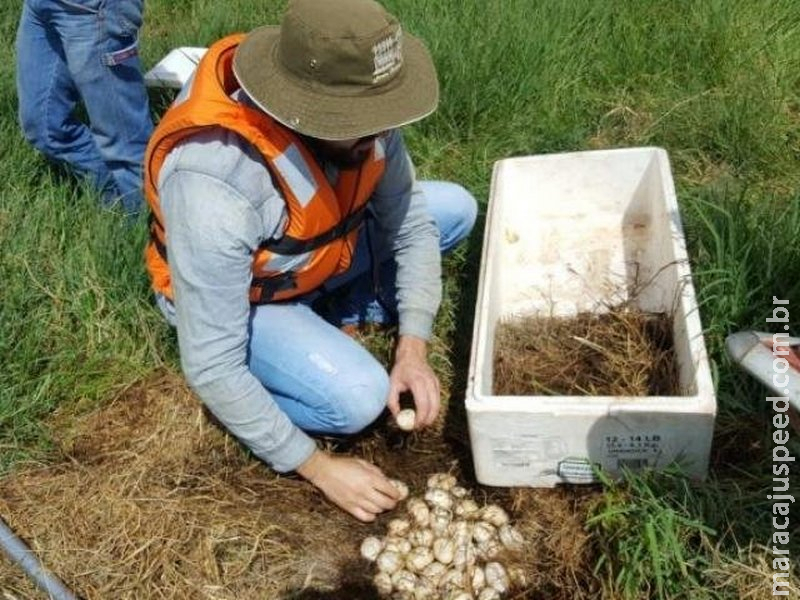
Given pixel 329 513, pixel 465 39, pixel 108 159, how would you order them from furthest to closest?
pixel 465 39 < pixel 108 159 < pixel 329 513

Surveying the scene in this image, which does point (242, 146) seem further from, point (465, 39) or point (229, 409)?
point (465, 39)

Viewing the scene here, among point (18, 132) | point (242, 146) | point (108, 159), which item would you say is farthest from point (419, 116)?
point (18, 132)

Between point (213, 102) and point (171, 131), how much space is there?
0.34 ft

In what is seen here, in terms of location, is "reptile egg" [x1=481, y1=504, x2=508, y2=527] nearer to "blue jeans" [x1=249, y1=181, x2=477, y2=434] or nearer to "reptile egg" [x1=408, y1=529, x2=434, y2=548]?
"reptile egg" [x1=408, y1=529, x2=434, y2=548]

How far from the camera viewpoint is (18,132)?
3.25 metres

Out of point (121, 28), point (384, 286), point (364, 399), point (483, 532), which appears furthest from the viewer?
point (121, 28)

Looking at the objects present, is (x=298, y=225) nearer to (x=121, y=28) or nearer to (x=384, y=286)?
(x=384, y=286)

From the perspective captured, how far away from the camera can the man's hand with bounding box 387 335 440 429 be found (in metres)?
2.21

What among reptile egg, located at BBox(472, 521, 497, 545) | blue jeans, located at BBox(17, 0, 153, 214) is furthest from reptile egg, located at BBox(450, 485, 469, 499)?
blue jeans, located at BBox(17, 0, 153, 214)

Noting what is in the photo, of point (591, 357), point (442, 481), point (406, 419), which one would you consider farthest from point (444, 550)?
point (591, 357)

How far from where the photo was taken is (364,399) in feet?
7.33

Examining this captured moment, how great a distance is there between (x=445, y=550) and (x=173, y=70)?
2.13 metres

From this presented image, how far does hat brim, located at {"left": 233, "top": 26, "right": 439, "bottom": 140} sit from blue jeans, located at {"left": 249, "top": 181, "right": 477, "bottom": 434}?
0.68 meters

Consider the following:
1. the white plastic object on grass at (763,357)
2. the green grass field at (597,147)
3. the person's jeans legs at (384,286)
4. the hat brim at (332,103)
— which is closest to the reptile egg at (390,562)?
the green grass field at (597,147)
